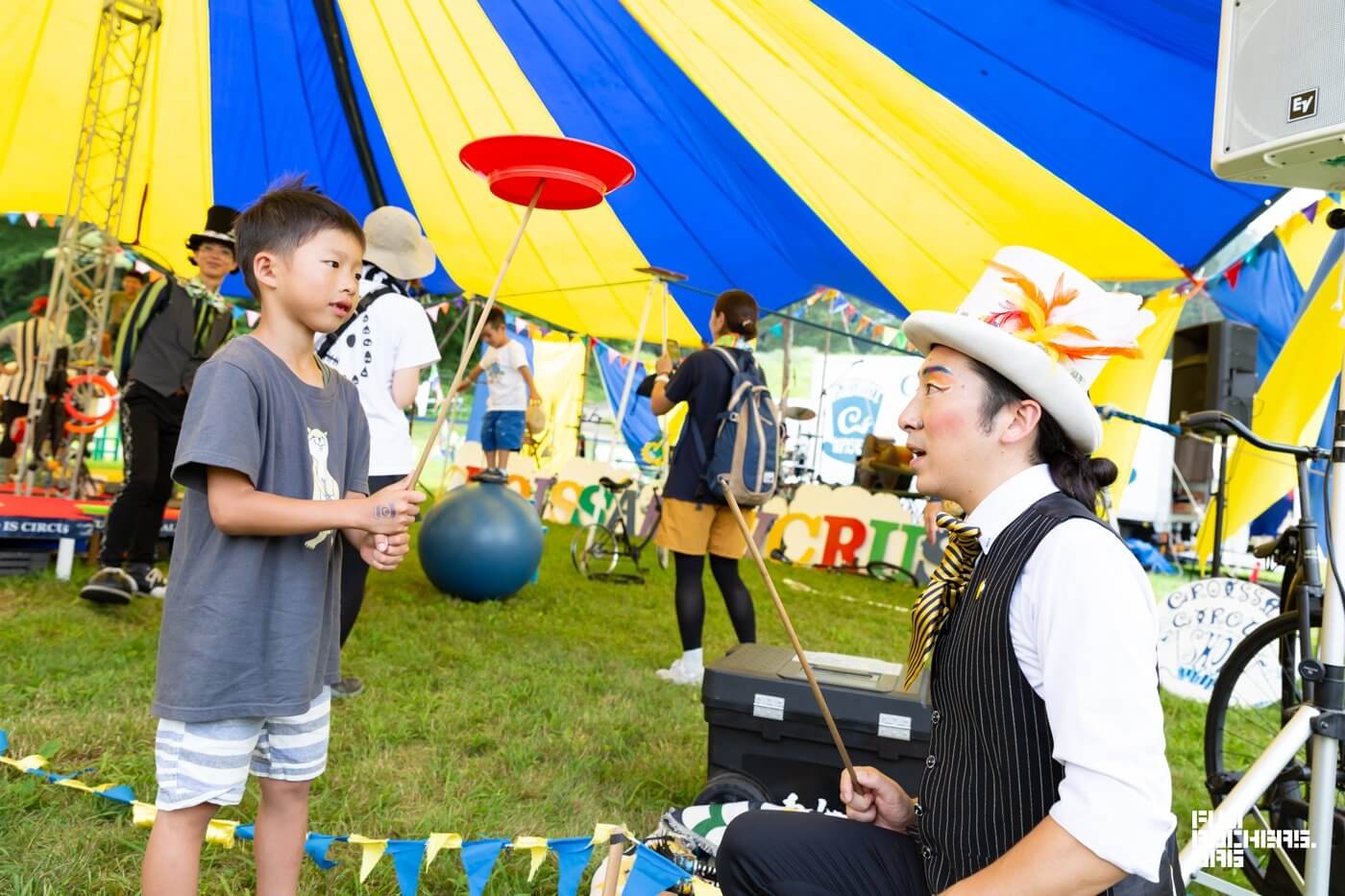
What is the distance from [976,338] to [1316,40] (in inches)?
43.1

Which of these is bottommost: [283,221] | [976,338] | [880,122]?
[976,338]

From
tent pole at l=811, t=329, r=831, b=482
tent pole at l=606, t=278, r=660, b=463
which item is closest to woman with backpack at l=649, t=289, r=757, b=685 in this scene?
tent pole at l=606, t=278, r=660, b=463

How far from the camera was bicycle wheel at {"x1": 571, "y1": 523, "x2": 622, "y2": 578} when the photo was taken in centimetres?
712

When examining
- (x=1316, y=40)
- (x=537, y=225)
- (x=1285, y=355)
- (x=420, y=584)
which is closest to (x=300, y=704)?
(x=1316, y=40)

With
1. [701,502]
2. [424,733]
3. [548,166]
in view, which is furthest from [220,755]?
[701,502]

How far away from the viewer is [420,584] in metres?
5.82

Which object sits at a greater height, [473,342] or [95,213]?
[95,213]

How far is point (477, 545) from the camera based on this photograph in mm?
5305

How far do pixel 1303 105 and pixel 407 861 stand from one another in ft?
7.39

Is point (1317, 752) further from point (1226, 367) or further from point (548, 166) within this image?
point (1226, 367)

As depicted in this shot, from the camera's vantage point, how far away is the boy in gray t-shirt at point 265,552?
4.95 ft

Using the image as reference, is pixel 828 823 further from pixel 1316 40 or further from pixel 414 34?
pixel 414 34

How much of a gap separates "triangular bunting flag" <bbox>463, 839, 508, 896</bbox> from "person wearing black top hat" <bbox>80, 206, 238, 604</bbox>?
3.18m

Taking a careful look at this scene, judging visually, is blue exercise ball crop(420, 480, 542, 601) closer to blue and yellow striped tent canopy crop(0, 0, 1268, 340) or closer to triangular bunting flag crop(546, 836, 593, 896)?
blue and yellow striped tent canopy crop(0, 0, 1268, 340)
